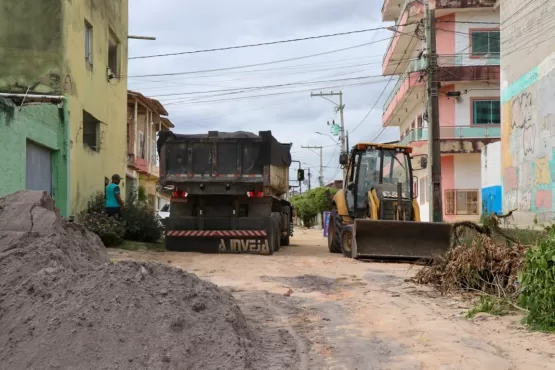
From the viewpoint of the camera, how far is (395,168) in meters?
16.2

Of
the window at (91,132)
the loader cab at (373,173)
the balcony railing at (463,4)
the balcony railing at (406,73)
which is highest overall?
the balcony railing at (463,4)

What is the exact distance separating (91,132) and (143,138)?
680 inches

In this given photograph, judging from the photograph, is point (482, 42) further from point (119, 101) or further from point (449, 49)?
point (119, 101)

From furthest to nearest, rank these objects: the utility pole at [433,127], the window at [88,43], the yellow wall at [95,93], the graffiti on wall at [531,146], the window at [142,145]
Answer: the window at [142,145], the utility pole at [433,127], the window at [88,43], the graffiti on wall at [531,146], the yellow wall at [95,93]

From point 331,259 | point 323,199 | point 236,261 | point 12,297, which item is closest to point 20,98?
point 236,261

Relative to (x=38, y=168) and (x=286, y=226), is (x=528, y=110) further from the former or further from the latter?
(x=38, y=168)

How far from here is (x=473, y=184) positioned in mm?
32812

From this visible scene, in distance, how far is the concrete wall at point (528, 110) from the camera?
16.5 meters

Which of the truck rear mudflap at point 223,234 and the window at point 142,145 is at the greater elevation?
the window at point 142,145

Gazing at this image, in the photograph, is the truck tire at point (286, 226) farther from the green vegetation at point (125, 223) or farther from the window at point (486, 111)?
the window at point (486, 111)

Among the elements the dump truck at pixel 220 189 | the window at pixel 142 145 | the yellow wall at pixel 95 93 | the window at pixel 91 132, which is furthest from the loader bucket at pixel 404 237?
the window at pixel 142 145

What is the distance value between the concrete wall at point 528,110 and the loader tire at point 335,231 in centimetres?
531

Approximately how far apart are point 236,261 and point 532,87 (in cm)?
1010

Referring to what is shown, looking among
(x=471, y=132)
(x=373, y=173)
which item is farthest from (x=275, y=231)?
(x=471, y=132)
